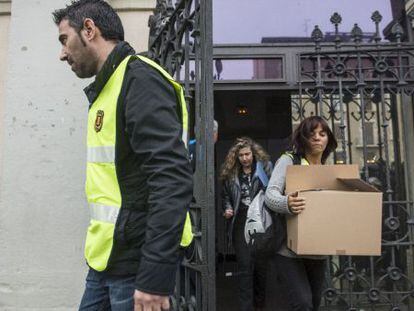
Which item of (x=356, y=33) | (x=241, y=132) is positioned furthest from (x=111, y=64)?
(x=241, y=132)

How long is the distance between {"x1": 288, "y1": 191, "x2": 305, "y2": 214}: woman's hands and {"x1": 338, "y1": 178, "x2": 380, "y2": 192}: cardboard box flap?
306 millimetres

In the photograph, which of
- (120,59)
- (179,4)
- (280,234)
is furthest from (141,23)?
(120,59)

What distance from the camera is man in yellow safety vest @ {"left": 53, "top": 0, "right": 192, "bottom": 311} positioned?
1532 millimetres

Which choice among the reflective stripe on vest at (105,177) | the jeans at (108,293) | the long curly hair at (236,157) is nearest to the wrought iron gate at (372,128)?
the long curly hair at (236,157)

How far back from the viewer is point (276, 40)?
5320 millimetres

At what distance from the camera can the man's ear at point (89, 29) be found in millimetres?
1871

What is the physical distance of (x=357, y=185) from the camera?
2.96m

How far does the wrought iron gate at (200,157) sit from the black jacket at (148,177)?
2.09ft

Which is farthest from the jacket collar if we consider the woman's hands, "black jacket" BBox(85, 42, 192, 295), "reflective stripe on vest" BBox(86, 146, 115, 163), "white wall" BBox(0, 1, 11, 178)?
"white wall" BBox(0, 1, 11, 178)

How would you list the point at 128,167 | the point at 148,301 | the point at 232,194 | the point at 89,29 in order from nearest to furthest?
the point at 148,301 → the point at 128,167 → the point at 89,29 → the point at 232,194

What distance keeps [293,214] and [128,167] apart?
1.54 meters

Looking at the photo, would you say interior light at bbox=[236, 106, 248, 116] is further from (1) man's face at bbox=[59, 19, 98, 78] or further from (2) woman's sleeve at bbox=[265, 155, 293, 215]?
(1) man's face at bbox=[59, 19, 98, 78]

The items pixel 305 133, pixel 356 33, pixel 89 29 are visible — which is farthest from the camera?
pixel 356 33

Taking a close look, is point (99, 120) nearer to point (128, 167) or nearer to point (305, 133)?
point (128, 167)
